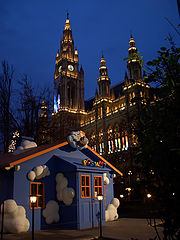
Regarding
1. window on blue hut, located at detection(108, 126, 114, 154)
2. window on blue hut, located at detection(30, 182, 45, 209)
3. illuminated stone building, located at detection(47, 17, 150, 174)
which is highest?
illuminated stone building, located at detection(47, 17, 150, 174)

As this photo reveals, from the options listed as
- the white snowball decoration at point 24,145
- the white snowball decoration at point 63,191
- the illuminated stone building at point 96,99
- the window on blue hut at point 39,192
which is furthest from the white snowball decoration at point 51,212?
the illuminated stone building at point 96,99

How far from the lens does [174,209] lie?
312 cm

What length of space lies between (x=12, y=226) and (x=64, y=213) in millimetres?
2625

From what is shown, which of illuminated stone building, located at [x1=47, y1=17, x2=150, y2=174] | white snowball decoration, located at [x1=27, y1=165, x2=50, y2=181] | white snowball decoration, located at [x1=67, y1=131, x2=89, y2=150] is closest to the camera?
white snowball decoration, located at [x1=27, y1=165, x2=50, y2=181]

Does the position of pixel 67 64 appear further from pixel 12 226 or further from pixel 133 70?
pixel 12 226

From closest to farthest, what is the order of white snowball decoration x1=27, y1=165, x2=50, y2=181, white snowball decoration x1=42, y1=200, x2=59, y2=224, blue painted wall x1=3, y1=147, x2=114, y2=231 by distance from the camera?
blue painted wall x1=3, y1=147, x2=114, y2=231 < white snowball decoration x1=27, y1=165, x2=50, y2=181 < white snowball decoration x1=42, y1=200, x2=59, y2=224

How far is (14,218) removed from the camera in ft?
34.3

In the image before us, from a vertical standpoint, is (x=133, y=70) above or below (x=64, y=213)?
above

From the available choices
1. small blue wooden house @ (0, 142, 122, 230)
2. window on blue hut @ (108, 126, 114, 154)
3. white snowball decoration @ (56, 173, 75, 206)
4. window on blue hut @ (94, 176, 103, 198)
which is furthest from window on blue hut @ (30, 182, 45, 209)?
window on blue hut @ (108, 126, 114, 154)

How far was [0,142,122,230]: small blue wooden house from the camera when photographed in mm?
11125

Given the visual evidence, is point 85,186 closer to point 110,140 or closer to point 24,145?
point 24,145

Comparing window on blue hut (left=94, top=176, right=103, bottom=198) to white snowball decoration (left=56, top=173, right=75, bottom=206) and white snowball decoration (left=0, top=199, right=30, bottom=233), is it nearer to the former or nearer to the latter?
white snowball decoration (left=56, top=173, right=75, bottom=206)

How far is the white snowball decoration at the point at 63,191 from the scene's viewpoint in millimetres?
11698

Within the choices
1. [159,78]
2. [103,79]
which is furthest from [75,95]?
[159,78]
